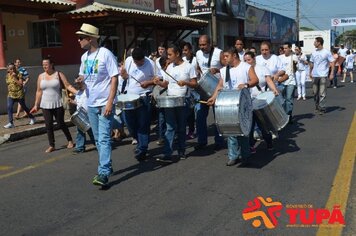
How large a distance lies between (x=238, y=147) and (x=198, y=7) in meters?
20.1

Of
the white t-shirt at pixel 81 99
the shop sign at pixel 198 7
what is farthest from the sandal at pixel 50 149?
the shop sign at pixel 198 7

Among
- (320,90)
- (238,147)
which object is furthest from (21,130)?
(320,90)

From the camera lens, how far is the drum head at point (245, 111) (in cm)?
604

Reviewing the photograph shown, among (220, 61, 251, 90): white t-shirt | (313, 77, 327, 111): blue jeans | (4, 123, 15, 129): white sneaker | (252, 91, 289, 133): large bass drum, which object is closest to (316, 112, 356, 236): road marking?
(252, 91, 289, 133): large bass drum

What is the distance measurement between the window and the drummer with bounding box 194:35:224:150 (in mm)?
11110

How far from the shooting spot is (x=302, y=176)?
595cm

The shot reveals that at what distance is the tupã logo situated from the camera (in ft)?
14.5

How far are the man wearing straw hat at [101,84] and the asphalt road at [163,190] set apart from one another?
405 mm

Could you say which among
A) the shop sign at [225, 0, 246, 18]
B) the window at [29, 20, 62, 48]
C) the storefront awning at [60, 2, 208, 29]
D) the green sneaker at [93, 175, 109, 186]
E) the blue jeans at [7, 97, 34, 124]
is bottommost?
the green sneaker at [93, 175, 109, 186]

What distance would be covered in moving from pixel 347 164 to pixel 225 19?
86.1 feet

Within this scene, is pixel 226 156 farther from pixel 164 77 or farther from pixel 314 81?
pixel 314 81

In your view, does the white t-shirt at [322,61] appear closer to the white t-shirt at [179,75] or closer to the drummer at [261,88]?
the drummer at [261,88]

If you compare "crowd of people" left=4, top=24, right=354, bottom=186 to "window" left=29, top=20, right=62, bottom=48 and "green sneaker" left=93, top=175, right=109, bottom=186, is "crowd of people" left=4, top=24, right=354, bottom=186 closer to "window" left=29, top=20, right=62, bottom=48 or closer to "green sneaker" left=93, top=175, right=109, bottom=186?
"green sneaker" left=93, top=175, right=109, bottom=186

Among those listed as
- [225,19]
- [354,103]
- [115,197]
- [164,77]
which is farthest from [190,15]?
[115,197]
